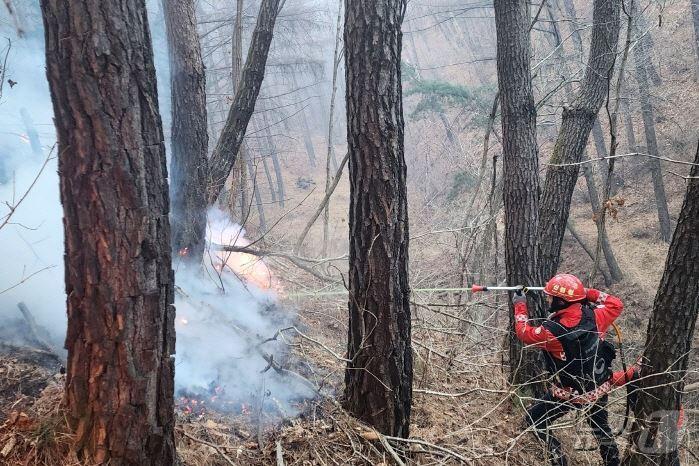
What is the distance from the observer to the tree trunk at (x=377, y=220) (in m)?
3.47

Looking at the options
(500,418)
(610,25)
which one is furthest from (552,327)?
(610,25)

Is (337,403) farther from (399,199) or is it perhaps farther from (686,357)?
(686,357)

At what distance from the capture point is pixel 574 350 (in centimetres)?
505

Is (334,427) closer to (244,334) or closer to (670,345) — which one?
(244,334)

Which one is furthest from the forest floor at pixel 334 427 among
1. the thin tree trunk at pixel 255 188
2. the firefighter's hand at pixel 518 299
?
the thin tree trunk at pixel 255 188

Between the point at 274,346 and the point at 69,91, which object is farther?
the point at 274,346

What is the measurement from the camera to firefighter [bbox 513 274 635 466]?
4.98m

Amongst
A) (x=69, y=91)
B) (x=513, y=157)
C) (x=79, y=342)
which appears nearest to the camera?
(x=69, y=91)

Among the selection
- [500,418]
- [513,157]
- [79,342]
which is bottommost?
[500,418]

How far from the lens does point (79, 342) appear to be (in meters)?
2.52

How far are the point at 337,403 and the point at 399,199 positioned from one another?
1.66 m

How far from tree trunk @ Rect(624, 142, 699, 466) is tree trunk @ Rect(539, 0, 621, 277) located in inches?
61.7

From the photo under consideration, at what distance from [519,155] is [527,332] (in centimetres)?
196

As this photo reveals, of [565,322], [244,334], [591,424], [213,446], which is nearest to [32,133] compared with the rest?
[244,334]
